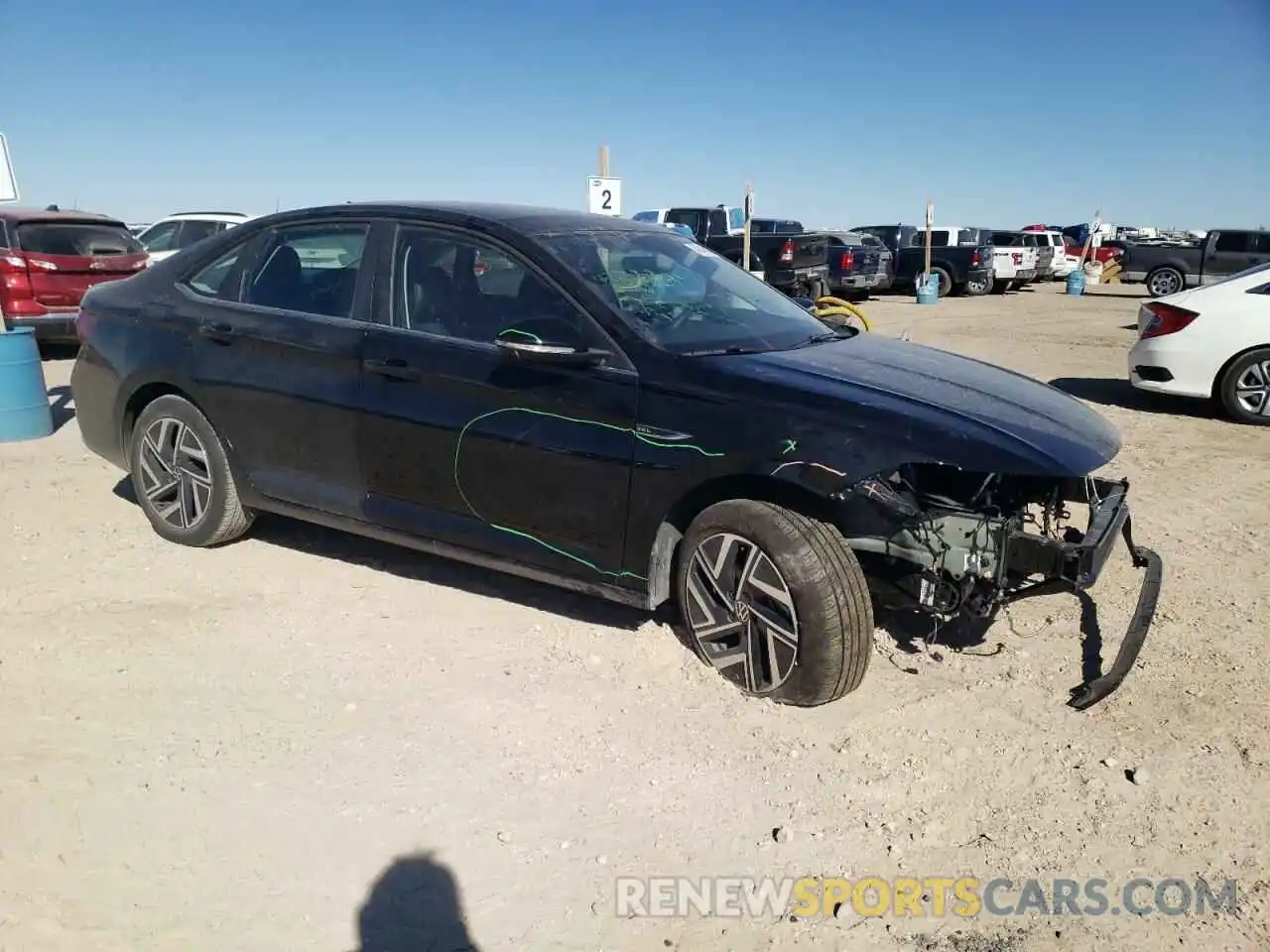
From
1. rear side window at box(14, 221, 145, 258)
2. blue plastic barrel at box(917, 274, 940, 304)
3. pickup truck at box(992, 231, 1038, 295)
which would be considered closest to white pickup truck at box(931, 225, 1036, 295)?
pickup truck at box(992, 231, 1038, 295)

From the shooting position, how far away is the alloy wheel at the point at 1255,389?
7.98 meters

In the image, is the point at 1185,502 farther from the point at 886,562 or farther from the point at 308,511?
the point at 308,511

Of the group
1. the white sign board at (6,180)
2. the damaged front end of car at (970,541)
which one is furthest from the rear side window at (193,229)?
the damaged front end of car at (970,541)

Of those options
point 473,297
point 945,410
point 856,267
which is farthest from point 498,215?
point 856,267

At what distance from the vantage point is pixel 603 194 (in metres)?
12.0

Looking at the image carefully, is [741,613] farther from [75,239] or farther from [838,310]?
[75,239]

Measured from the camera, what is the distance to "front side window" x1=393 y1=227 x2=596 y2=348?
142 inches

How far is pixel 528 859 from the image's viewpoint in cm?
269

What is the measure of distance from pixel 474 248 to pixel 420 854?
7.72 ft

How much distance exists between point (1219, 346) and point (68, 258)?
447 inches

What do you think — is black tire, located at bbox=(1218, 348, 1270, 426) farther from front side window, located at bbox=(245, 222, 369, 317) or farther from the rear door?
the rear door

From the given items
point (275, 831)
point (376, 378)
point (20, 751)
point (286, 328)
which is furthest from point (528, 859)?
point (286, 328)

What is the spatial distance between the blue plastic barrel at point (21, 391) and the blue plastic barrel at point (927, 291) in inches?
724

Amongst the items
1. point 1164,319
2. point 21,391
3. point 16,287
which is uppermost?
point 16,287
